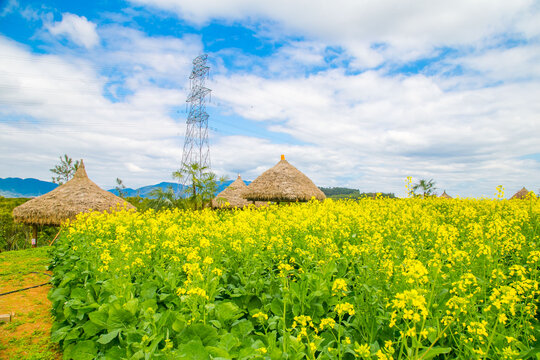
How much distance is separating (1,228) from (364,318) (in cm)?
3231

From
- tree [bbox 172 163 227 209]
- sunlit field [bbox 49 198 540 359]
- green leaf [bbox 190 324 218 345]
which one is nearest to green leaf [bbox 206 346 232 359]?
sunlit field [bbox 49 198 540 359]

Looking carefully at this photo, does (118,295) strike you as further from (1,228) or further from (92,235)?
(1,228)

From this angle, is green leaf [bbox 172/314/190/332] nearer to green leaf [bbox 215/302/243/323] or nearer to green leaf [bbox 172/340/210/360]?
green leaf [bbox 215/302/243/323]

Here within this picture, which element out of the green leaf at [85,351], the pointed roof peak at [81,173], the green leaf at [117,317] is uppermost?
the pointed roof peak at [81,173]

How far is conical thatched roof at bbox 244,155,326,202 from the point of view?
17125 mm

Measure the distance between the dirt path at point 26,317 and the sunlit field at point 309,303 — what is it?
55 cm

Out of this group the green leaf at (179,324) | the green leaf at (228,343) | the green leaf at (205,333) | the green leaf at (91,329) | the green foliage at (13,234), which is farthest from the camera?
the green foliage at (13,234)

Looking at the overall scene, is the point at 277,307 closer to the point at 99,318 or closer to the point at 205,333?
the point at 205,333

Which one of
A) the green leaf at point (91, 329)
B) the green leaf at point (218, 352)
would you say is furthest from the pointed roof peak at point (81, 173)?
the green leaf at point (218, 352)

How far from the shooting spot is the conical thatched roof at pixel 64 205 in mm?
14039

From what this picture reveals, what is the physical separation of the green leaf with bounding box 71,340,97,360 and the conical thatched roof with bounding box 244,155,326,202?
→ 559 inches

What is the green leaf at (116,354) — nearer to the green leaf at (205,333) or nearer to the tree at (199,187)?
the green leaf at (205,333)

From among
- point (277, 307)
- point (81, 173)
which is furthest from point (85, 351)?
point (81, 173)

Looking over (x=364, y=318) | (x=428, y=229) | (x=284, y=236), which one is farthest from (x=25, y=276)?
(x=428, y=229)
